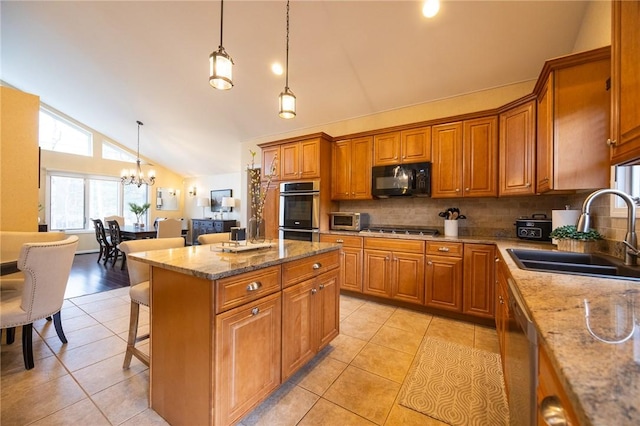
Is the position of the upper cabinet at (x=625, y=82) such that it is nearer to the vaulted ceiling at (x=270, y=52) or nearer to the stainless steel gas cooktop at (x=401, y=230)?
the vaulted ceiling at (x=270, y=52)

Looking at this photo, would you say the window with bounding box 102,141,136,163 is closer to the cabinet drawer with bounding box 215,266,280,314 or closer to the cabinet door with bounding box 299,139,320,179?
the cabinet door with bounding box 299,139,320,179

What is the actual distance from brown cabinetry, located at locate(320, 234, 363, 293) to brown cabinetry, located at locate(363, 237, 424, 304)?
A: 86mm

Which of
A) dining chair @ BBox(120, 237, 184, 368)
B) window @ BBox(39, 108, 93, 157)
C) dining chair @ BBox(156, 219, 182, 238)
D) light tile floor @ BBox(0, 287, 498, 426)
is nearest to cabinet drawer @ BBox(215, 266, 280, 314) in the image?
light tile floor @ BBox(0, 287, 498, 426)

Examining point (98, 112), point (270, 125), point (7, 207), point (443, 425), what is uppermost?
point (98, 112)

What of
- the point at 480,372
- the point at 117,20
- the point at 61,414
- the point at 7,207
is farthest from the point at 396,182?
the point at 7,207

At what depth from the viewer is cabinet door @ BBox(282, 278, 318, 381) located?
1.67m

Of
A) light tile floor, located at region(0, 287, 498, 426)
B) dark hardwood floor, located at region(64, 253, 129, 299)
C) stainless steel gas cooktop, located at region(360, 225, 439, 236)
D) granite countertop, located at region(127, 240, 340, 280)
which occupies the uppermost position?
stainless steel gas cooktop, located at region(360, 225, 439, 236)

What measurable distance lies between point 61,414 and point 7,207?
2775 millimetres

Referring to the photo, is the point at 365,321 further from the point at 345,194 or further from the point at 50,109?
the point at 50,109

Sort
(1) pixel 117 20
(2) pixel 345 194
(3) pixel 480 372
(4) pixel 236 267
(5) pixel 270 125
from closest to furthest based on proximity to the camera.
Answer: (4) pixel 236 267 < (3) pixel 480 372 < (1) pixel 117 20 < (2) pixel 345 194 < (5) pixel 270 125

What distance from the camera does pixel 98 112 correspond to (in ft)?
19.5

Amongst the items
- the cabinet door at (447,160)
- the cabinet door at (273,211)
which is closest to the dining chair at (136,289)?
the cabinet door at (273,211)

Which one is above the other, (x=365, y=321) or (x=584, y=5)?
(x=584, y=5)

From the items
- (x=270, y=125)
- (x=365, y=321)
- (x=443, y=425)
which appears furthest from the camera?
(x=270, y=125)
